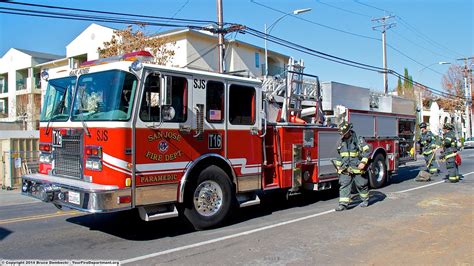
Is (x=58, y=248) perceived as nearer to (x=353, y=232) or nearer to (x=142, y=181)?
(x=142, y=181)

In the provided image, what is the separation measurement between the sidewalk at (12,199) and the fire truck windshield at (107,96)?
19.7 ft

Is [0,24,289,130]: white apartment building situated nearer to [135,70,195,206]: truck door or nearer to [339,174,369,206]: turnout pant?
[135,70,195,206]: truck door

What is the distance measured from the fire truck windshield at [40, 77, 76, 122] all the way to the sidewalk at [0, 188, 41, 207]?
4.89 m

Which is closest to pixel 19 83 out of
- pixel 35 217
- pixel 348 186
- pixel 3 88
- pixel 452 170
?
pixel 3 88

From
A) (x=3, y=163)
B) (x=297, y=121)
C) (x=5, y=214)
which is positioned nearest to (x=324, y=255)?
(x=297, y=121)

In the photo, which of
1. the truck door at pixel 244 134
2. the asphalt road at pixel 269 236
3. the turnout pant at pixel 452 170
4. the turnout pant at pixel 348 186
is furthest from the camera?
the turnout pant at pixel 452 170

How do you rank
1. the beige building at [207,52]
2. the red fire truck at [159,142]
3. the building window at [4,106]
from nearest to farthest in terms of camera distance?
the red fire truck at [159,142]
the beige building at [207,52]
the building window at [4,106]

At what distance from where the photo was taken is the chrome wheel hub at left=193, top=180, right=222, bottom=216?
22.4 feet

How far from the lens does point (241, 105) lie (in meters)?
7.62

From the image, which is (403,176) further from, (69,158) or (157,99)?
(69,158)

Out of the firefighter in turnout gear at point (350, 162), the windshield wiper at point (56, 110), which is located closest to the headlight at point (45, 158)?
the windshield wiper at point (56, 110)

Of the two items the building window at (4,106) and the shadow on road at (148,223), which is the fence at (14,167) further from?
the building window at (4,106)

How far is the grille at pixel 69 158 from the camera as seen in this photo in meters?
6.36

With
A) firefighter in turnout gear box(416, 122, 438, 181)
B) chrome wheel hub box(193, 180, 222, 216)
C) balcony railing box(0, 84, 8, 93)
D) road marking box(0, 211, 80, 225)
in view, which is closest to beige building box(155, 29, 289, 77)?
firefighter in turnout gear box(416, 122, 438, 181)
